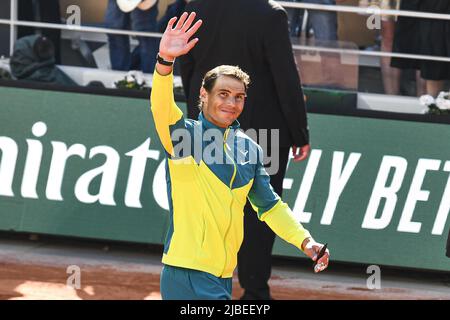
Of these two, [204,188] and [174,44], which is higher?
[174,44]

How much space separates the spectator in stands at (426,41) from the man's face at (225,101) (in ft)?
15.0

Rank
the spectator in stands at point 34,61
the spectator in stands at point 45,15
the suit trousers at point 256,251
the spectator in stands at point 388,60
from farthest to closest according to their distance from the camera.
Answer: the spectator in stands at point 45,15
the spectator in stands at point 388,60
the spectator in stands at point 34,61
the suit trousers at point 256,251

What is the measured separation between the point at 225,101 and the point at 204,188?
42cm

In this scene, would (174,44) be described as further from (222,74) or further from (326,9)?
(326,9)

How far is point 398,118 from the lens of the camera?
27.4 feet

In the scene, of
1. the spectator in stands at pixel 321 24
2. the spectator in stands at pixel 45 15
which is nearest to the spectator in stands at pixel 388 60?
the spectator in stands at pixel 321 24

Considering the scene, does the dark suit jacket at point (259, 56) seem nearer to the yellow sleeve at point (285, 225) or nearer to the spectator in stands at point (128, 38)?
the yellow sleeve at point (285, 225)

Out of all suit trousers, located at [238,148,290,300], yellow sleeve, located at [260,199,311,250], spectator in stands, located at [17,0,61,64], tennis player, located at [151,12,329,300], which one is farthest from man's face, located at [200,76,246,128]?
spectator in stands, located at [17,0,61,64]

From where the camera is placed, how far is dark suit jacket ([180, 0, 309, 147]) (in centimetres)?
655

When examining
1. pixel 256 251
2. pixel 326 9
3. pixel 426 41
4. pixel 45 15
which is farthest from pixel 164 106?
pixel 45 15

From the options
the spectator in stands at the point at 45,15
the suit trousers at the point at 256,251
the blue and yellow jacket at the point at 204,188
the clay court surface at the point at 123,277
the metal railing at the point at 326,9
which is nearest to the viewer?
the blue and yellow jacket at the point at 204,188

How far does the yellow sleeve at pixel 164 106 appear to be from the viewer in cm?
459

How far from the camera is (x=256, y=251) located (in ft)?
22.0
